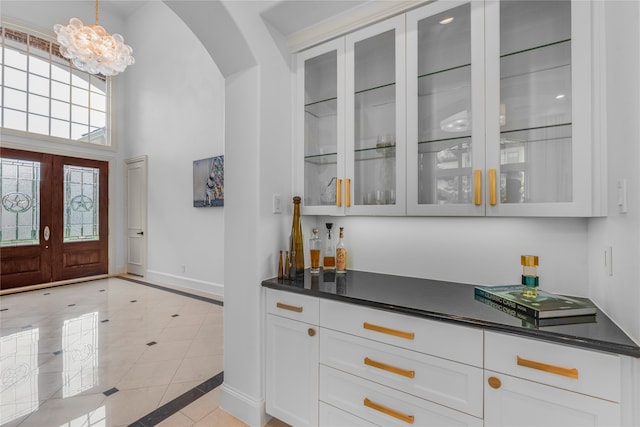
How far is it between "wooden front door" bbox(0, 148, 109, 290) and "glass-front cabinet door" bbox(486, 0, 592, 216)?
6.85m

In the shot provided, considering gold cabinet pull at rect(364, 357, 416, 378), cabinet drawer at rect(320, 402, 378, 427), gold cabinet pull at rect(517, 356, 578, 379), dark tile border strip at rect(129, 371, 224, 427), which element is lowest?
dark tile border strip at rect(129, 371, 224, 427)

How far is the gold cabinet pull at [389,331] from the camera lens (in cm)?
134

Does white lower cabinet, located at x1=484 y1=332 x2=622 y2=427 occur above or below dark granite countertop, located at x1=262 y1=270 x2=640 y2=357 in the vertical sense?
below

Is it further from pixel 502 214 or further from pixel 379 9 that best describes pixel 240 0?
pixel 502 214

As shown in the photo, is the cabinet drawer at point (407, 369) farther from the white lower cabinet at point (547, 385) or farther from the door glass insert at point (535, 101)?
the door glass insert at point (535, 101)

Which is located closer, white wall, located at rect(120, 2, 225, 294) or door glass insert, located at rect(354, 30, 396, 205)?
door glass insert, located at rect(354, 30, 396, 205)

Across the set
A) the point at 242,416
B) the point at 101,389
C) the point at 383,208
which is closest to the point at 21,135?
the point at 101,389

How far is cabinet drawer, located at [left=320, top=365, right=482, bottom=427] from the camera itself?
4.17 feet

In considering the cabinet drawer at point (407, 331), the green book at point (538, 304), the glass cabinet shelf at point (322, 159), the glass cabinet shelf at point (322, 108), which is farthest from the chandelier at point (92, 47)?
the green book at point (538, 304)

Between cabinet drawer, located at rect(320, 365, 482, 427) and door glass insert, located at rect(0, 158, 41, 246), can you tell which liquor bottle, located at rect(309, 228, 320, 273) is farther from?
door glass insert, located at rect(0, 158, 41, 246)

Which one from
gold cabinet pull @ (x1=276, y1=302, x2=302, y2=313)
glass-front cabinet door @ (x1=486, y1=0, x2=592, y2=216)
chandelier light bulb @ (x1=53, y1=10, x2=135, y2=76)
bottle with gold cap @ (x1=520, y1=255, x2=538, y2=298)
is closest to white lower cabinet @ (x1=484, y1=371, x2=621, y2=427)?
bottle with gold cap @ (x1=520, y1=255, x2=538, y2=298)

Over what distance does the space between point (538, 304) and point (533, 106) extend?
3.07 feet

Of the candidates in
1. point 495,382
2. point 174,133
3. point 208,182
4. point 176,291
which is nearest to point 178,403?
point 495,382

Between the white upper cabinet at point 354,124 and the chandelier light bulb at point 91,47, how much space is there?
342 cm
